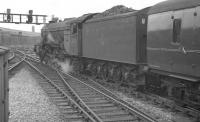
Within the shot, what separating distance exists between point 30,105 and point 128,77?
4148 millimetres

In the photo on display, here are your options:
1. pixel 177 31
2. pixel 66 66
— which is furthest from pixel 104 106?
pixel 66 66

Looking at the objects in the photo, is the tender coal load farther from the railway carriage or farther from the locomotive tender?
the railway carriage

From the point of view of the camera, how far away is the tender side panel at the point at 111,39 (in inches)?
481

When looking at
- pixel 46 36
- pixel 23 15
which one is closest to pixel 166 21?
pixel 46 36

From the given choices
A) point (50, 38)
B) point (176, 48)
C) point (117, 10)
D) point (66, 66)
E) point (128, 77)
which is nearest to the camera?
point (176, 48)

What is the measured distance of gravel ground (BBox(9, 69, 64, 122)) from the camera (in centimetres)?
862

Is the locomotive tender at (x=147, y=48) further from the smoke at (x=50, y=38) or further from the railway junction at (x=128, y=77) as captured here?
the smoke at (x=50, y=38)

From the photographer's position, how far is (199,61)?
7938mm

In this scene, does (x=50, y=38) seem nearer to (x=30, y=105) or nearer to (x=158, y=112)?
(x=30, y=105)

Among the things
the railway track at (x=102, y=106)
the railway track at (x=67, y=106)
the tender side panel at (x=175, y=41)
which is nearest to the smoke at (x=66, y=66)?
the railway track at (x=67, y=106)

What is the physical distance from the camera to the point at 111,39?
14.0 m

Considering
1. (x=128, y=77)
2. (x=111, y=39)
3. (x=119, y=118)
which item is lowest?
(x=119, y=118)

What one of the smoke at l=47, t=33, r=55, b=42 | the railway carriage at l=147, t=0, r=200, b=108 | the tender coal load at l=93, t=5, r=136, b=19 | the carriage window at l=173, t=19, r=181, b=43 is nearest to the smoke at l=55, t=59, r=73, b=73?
the smoke at l=47, t=33, r=55, b=42

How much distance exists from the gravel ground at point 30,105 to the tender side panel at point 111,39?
3167mm
